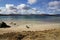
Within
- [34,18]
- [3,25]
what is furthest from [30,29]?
[3,25]

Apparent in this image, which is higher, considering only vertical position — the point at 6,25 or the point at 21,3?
the point at 21,3

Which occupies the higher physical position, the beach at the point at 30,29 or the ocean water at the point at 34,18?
the ocean water at the point at 34,18

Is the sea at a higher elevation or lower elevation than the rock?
higher

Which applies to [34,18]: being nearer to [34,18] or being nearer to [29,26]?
[34,18]

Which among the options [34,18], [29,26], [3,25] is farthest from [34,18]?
[3,25]

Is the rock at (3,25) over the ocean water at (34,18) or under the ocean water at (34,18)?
under

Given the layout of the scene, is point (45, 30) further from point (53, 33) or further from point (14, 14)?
point (14, 14)

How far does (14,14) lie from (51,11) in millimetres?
547

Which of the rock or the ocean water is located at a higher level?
the ocean water

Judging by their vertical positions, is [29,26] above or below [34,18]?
below

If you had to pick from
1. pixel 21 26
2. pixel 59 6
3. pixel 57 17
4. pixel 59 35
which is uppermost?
pixel 59 6

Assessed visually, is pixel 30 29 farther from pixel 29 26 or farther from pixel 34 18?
pixel 34 18

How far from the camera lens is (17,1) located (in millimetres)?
1776

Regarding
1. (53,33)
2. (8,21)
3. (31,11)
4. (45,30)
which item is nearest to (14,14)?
(8,21)
